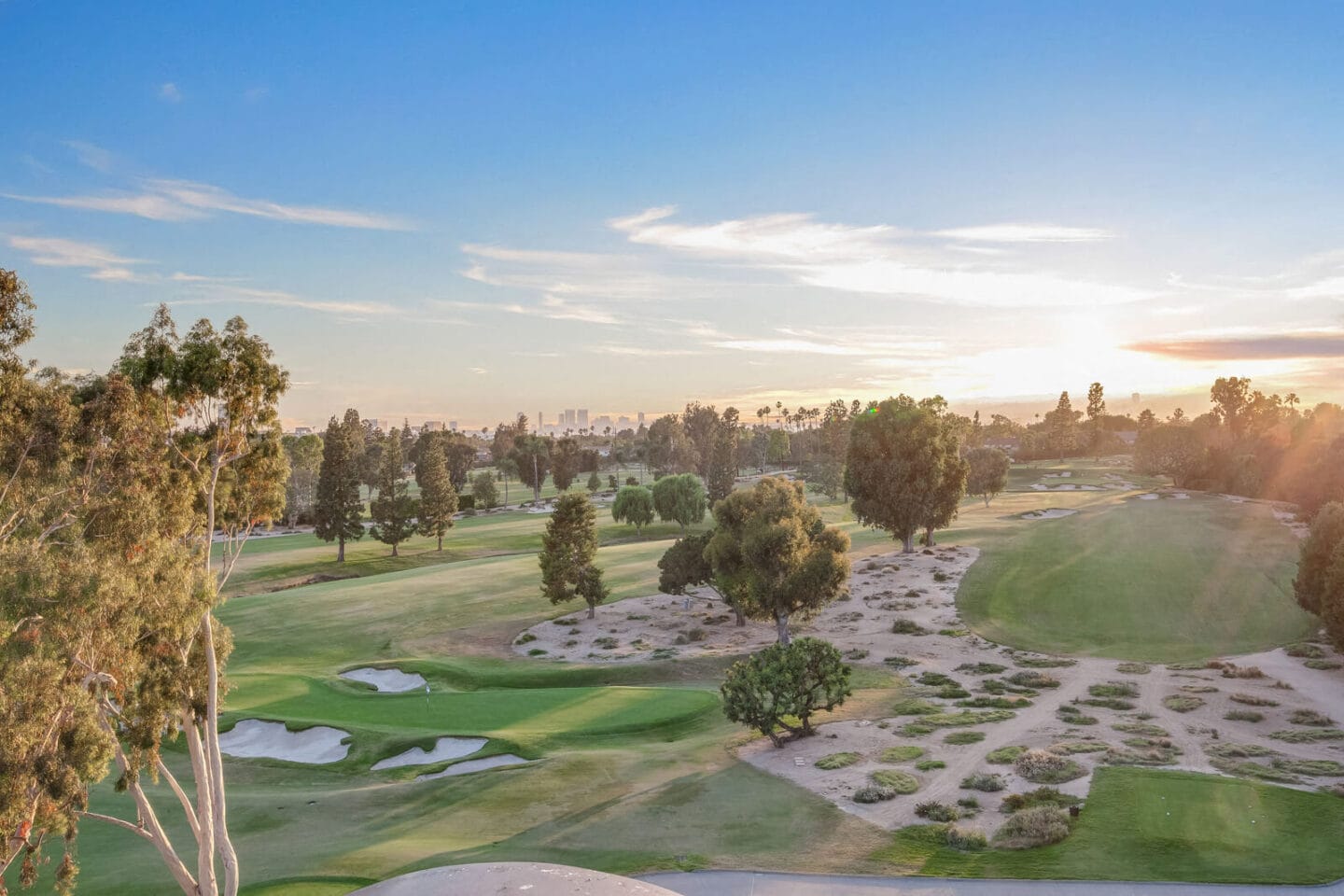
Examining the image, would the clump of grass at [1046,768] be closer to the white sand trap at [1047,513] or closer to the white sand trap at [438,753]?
the white sand trap at [438,753]

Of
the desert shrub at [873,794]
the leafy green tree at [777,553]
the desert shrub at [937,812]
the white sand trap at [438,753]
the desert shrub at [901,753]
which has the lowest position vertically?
the white sand trap at [438,753]

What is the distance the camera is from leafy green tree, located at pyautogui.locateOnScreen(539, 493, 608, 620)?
53.6 m

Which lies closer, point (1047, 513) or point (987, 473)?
point (1047, 513)

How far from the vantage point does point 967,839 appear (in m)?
19.8

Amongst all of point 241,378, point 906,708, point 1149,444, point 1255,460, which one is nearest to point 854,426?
point 906,708

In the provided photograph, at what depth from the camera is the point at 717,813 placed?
2205cm

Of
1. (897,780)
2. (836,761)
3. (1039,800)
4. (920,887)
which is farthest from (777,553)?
(920,887)

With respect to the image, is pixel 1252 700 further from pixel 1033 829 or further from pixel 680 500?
pixel 680 500

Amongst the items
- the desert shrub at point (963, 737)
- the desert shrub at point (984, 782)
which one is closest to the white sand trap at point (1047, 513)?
the desert shrub at point (963, 737)

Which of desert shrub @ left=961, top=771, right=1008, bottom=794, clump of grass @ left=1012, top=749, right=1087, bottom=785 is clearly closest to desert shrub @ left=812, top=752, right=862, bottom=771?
desert shrub @ left=961, top=771, right=1008, bottom=794

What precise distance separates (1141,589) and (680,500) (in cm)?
5290

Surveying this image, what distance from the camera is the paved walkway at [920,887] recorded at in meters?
17.4

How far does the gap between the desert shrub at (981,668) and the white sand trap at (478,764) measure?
926 inches

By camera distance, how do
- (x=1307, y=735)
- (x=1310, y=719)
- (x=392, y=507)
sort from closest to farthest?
(x=1307, y=735) < (x=1310, y=719) < (x=392, y=507)
